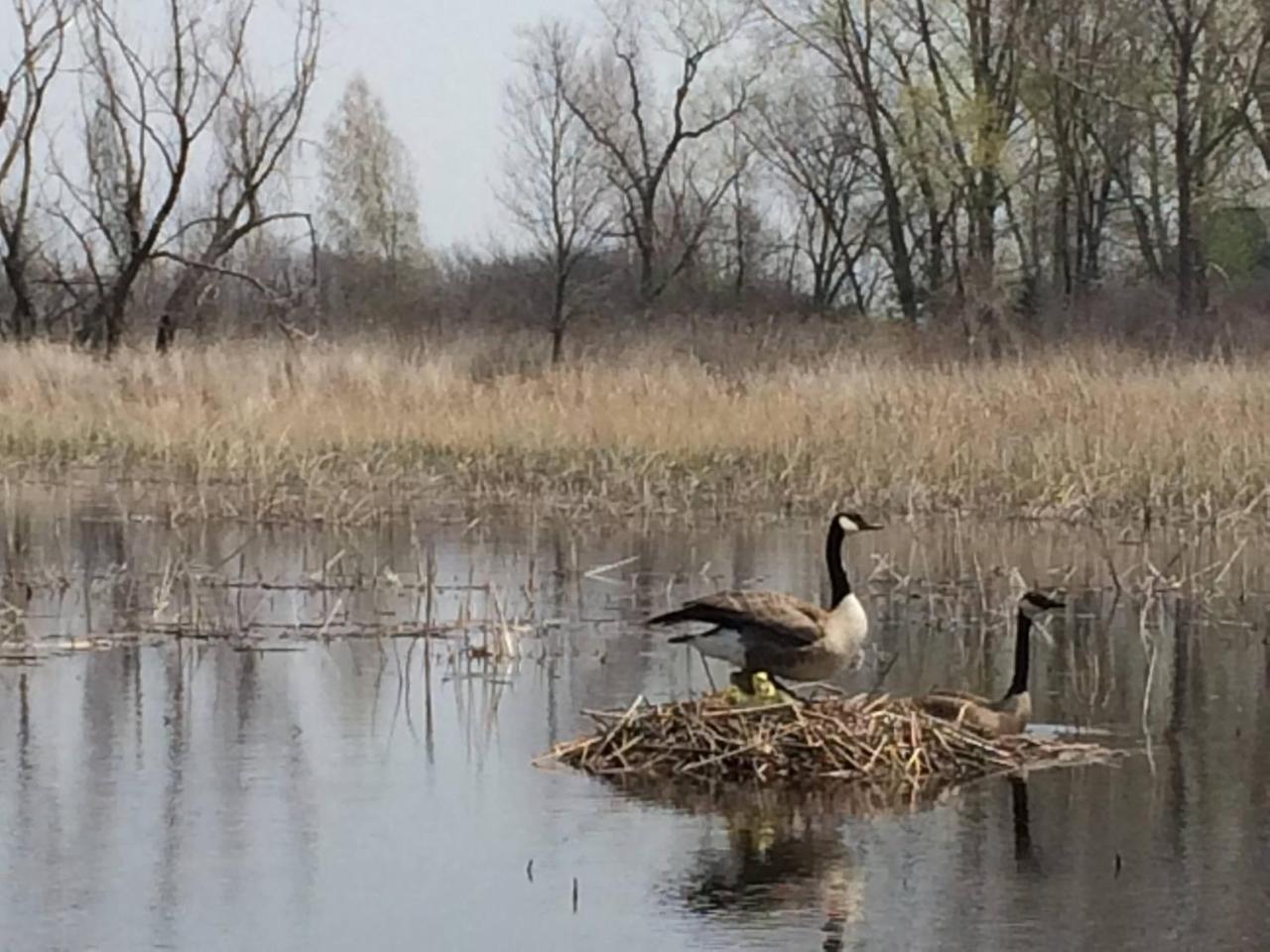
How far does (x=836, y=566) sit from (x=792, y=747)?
6.51 ft

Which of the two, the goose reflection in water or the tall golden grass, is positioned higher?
the tall golden grass

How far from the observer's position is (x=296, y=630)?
11.6 m

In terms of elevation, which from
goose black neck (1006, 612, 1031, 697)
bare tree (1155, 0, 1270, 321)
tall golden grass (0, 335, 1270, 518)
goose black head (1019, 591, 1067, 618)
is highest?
bare tree (1155, 0, 1270, 321)

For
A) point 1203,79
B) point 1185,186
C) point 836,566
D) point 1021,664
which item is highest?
point 1203,79

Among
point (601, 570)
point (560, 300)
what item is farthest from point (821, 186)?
point (601, 570)

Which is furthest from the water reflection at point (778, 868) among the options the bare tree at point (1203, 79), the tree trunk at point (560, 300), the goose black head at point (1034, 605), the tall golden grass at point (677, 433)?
the tree trunk at point (560, 300)

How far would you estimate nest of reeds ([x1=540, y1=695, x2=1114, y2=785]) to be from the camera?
8164mm

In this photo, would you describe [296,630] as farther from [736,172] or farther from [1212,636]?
[736,172]

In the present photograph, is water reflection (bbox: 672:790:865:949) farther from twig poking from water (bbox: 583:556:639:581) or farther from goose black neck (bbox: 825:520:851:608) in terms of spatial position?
twig poking from water (bbox: 583:556:639:581)

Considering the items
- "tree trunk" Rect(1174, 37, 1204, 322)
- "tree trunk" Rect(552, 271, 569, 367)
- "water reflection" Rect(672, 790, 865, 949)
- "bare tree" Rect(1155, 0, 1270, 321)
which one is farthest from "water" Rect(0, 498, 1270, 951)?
"tree trunk" Rect(552, 271, 569, 367)

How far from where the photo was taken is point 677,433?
19.8 m

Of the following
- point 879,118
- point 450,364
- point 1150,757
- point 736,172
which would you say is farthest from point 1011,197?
point 1150,757

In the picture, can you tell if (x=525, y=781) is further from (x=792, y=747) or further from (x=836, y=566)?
(x=836, y=566)

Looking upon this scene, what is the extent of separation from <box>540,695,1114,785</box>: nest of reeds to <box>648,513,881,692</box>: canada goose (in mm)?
427
